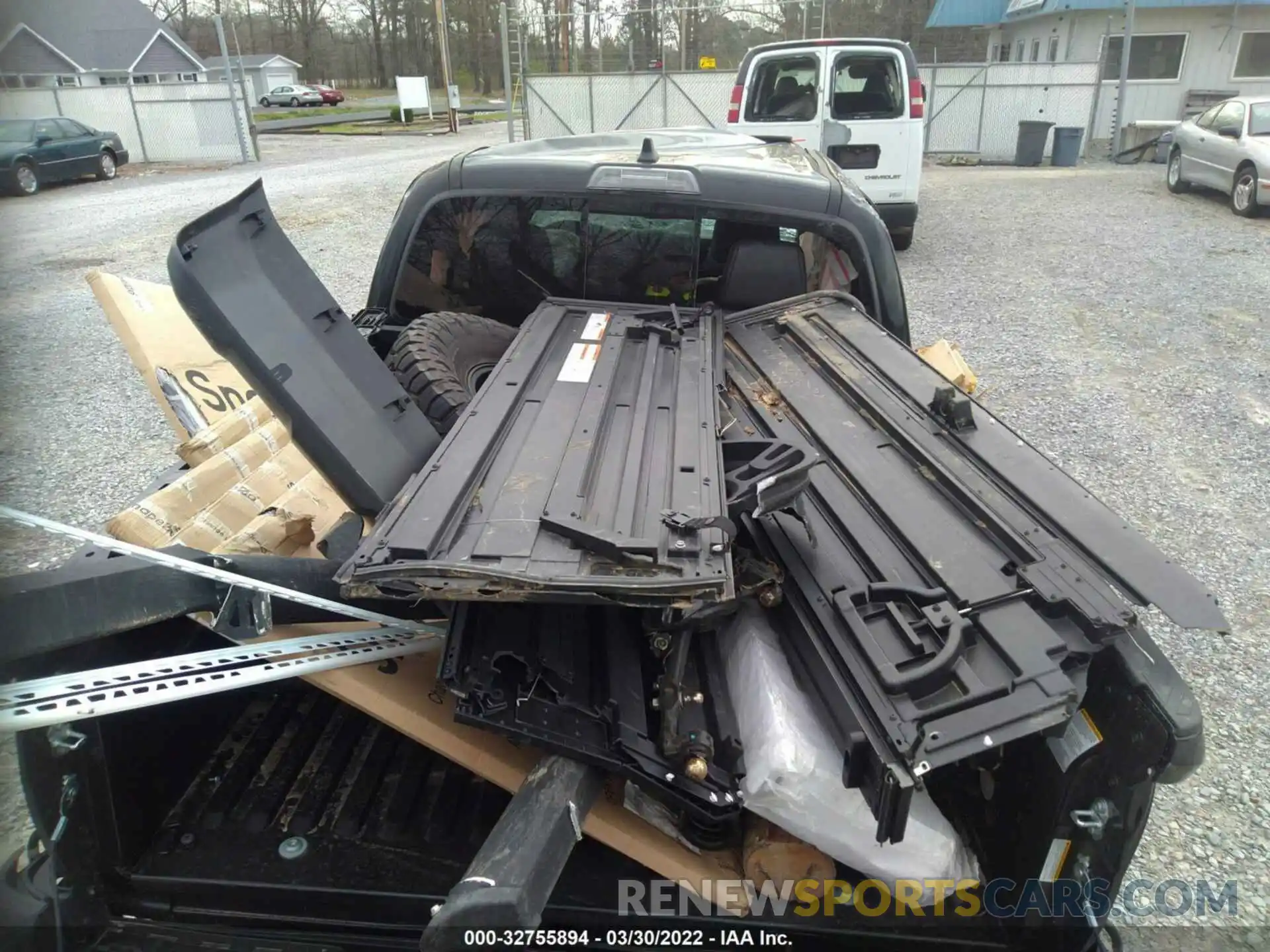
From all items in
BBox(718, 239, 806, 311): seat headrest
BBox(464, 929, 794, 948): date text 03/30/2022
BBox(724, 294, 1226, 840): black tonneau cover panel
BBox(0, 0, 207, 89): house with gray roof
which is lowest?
BBox(464, 929, 794, 948): date text 03/30/2022

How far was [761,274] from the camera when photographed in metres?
3.58

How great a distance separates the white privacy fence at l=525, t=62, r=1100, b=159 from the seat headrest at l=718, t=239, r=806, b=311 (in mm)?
13232

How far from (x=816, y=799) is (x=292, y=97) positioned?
5167 cm

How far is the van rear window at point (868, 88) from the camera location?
9.75m

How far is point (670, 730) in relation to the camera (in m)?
1.71

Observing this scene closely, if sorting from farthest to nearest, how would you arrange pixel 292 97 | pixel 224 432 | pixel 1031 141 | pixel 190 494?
pixel 292 97 → pixel 1031 141 → pixel 224 432 → pixel 190 494

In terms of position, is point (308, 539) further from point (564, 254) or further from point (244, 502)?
point (564, 254)

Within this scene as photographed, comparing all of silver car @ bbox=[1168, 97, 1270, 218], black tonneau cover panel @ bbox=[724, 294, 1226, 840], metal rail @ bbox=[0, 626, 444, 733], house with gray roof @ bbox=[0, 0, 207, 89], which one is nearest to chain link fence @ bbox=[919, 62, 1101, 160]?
silver car @ bbox=[1168, 97, 1270, 218]

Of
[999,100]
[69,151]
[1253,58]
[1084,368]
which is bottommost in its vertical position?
[1084,368]

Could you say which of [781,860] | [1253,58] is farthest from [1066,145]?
[781,860]

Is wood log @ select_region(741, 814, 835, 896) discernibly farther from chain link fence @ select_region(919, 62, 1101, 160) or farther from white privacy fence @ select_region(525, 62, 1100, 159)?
chain link fence @ select_region(919, 62, 1101, 160)

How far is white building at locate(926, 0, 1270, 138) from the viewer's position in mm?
19734

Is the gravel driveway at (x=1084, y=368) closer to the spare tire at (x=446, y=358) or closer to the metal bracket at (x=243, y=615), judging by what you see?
the metal bracket at (x=243, y=615)

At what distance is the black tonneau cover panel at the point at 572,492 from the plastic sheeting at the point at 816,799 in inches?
12.8
